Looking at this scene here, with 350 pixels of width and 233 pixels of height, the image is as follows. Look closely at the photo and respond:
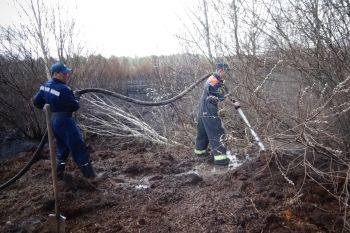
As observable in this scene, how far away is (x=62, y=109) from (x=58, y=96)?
23 cm

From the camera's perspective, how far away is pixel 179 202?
423 cm

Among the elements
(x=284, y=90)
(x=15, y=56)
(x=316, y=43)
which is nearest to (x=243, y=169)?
(x=284, y=90)

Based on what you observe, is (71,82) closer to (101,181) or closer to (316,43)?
(101,181)

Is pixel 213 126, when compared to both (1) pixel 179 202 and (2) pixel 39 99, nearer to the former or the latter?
(1) pixel 179 202

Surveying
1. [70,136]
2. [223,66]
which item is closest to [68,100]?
[70,136]

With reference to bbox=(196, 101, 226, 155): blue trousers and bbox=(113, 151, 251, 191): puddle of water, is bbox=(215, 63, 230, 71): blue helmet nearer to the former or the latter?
bbox=(196, 101, 226, 155): blue trousers

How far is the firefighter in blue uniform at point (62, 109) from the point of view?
476 cm

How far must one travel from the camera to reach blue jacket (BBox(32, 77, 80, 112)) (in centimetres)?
473

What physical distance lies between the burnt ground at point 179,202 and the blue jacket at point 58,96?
3.33 feet

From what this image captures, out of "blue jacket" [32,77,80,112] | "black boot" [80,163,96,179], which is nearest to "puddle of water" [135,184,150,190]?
"black boot" [80,163,96,179]

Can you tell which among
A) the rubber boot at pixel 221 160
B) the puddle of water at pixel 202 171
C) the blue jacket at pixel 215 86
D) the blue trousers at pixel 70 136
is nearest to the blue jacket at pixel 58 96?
the blue trousers at pixel 70 136

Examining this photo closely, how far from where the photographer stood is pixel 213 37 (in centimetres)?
580

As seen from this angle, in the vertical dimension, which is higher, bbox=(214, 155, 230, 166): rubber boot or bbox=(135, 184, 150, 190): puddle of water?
bbox=(214, 155, 230, 166): rubber boot

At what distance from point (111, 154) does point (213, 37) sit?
3476 millimetres
